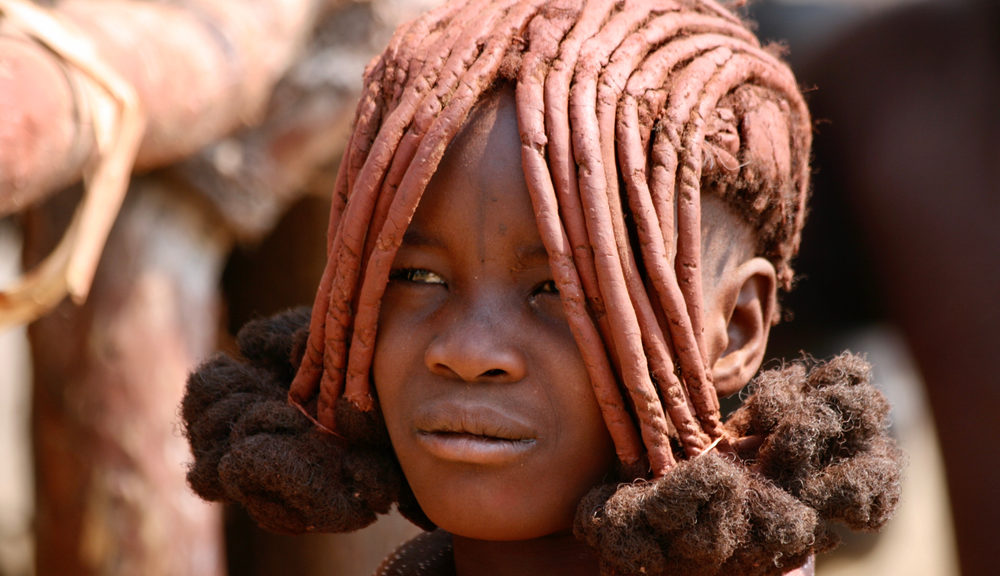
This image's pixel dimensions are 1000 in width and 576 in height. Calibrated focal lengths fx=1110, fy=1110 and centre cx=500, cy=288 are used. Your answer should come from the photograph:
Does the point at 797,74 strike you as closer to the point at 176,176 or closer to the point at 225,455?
the point at 176,176

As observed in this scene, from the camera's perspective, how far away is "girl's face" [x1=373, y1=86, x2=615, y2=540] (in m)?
1.51

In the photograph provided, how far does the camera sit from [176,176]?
10.2ft

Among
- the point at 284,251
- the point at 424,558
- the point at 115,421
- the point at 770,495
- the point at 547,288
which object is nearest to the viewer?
the point at 770,495

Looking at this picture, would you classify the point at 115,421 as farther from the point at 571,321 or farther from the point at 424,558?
the point at 571,321

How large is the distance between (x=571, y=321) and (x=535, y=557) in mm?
420

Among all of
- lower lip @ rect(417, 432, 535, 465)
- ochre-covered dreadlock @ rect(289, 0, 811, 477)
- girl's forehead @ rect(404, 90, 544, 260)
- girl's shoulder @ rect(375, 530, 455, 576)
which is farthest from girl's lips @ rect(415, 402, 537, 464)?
girl's shoulder @ rect(375, 530, 455, 576)

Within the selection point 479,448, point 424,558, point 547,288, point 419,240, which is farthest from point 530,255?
point 424,558

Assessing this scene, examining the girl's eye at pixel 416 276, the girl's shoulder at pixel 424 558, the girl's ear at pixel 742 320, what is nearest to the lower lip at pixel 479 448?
the girl's eye at pixel 416 276

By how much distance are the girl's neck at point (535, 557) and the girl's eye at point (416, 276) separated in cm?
43

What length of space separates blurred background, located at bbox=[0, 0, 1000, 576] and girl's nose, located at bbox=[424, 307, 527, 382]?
41.0 inches

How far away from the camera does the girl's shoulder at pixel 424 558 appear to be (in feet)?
6.33

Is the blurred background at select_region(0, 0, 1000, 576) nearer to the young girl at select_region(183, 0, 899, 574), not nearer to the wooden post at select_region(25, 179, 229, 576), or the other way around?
the wooden post at select_region(25, 179, 229, 576)

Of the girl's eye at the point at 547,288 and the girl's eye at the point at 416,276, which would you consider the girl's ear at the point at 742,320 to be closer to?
the girl's eye at the point at 547,288

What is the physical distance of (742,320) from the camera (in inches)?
67.9
